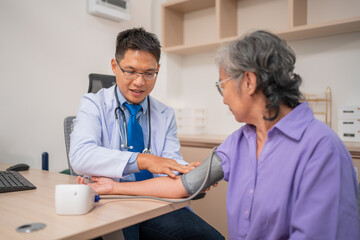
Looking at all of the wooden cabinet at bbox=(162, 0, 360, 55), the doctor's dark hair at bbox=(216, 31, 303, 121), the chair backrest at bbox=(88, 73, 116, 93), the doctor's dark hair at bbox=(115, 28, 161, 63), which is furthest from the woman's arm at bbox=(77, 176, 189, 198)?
the wooden cabinet at bbox=(162, 0, 360, 55)

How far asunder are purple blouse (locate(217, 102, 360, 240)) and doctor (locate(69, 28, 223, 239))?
266mm

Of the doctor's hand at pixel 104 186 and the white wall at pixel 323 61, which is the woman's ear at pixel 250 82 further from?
the white wall at pixel 323 61

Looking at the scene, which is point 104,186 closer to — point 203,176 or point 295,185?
point 203,176

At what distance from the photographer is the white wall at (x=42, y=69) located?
7.13ft

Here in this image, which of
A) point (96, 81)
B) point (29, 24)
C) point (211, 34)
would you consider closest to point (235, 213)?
point (96, 81)

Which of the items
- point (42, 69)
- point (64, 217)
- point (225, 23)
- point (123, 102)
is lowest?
point (64, 217)

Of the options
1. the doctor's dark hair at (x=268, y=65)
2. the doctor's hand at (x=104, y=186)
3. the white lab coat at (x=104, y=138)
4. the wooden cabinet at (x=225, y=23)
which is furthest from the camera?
the wooden cabinet at (x=225, y=23)

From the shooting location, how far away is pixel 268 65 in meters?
0.96

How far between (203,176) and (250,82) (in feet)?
1.25

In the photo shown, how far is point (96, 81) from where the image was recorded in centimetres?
194

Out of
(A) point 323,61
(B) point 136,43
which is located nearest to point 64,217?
(B) point 136,43

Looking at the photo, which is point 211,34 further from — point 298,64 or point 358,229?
point 358,229

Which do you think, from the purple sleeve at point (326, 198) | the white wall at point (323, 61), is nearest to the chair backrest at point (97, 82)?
the white wall at point (323, 61)

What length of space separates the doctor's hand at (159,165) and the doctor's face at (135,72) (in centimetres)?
36
